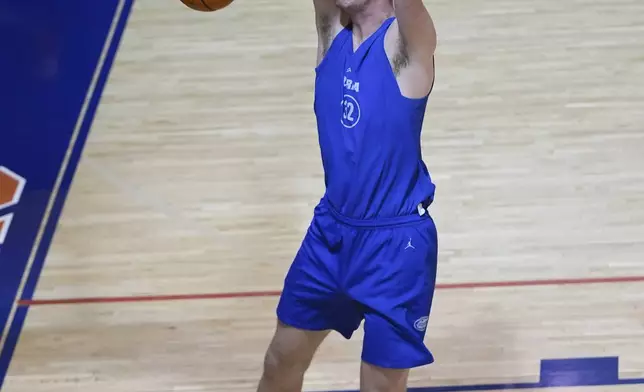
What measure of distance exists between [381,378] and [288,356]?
33 centimetres

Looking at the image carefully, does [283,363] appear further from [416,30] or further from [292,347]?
[416,30]

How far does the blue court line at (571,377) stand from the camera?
3529 mm

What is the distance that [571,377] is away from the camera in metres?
3.56

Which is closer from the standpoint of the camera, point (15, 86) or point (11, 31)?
point (15, 86)

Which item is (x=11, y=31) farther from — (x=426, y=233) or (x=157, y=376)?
(x=426, y=233)

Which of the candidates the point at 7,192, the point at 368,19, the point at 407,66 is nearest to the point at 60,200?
the point at 7,192

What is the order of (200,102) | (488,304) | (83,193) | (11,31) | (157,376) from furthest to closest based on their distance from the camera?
1. (11,31)
2. (200,102)
3. (83,193)
4. (488,304)
5. (157,376)

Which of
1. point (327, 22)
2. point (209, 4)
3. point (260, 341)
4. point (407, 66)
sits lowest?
point (260, 341)

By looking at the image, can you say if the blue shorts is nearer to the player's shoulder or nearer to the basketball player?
the basketball player

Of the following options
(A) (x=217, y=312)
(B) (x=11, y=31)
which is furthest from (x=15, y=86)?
(A) (x=217, y=312)

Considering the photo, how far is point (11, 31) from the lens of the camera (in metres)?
6.19

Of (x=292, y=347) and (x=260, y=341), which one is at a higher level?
(x=292, y=347)

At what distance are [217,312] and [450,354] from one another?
3.36 ft

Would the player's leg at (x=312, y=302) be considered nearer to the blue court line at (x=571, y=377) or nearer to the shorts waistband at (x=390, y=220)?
the shorts waistband at (x=390, y=220)
